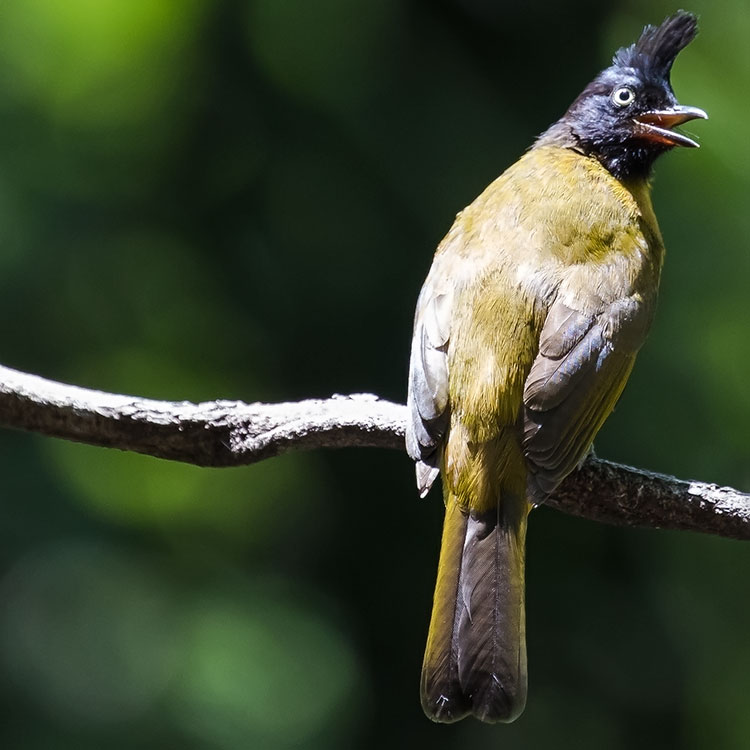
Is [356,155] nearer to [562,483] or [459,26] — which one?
[459,26]

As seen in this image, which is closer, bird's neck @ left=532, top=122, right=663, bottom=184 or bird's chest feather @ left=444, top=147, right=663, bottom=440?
bird's chest feather @ left=444, top=147, right=663, bottom=440

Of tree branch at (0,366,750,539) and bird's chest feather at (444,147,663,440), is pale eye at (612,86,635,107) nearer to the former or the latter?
bird's chest feather at (444,147,663,440)

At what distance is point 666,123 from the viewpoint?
4105mm

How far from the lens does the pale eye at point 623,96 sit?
4.16m

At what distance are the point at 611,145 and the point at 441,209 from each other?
123 centimetres

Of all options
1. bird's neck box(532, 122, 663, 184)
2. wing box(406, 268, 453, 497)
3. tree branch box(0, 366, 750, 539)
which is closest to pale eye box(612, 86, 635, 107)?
bird's neck box(532, 122, 663, 184)

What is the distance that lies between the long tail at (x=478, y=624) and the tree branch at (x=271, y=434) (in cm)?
27

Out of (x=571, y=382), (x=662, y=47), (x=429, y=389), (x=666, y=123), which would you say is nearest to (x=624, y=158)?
(x=666, y=123)

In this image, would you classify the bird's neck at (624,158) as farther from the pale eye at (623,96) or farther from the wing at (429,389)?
the wing at (429,389)

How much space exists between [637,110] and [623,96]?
0.08 m

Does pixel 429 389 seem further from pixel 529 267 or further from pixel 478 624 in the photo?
pixel 478 624

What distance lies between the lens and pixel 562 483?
10.7ft

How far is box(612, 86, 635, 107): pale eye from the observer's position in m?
4.16

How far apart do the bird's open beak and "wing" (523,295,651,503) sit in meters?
0.79
